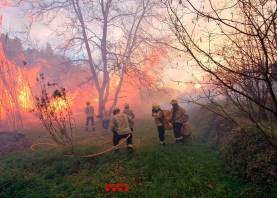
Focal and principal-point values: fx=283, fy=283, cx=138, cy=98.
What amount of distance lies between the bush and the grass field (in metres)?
0.29

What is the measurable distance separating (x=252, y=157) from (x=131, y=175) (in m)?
3.49

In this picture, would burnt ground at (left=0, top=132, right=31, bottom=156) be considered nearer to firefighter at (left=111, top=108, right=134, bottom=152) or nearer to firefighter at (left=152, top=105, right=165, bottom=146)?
firefighter at (left=111, top=108, right=134, bottom=152)

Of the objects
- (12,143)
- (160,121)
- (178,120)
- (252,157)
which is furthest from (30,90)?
(252,157)

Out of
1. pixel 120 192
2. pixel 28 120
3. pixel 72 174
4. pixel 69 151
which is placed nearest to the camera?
pixel 120 192

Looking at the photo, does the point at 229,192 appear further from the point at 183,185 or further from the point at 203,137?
the point at 203,137

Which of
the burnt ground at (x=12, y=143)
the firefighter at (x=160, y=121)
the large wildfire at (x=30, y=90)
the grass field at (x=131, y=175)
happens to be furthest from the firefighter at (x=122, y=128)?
the burnt ground at (x=12, y=143)

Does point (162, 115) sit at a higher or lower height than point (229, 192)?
higher

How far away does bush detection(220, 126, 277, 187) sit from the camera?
6.70 meters

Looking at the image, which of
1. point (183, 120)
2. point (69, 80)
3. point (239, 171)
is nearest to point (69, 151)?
point (183, 120)

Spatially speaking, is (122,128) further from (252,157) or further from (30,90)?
(30,90)

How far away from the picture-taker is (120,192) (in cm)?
738

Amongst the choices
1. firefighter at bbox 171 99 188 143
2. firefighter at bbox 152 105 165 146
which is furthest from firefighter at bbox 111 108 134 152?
firefighter at bbox 171 99 188 143

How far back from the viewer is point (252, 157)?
7695mm

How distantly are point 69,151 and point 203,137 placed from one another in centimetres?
681
